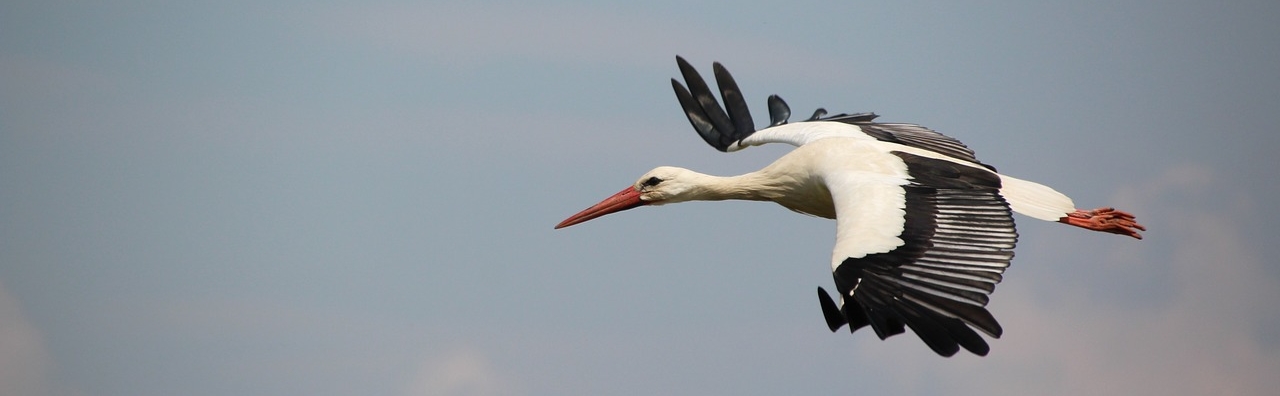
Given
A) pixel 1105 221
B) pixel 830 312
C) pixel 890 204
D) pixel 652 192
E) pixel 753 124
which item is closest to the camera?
pixel 830 312

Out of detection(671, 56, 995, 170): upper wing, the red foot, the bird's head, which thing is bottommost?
the red foot

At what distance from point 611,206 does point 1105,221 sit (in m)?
4.66

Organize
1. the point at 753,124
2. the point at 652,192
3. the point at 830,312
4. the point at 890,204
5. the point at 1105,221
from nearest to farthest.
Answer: the point at 830,312 < the point at 890,204 < the point at 1105,221 < the point at 652,192 < the point at 753,124

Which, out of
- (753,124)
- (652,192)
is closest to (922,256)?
(652,192)

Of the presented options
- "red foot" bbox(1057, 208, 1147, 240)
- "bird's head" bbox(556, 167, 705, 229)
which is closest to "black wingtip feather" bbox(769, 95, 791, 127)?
"bird's head" bbox(556, 167, 705, 229)

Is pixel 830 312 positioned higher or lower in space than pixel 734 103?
lower

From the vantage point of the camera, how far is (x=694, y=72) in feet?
52.7

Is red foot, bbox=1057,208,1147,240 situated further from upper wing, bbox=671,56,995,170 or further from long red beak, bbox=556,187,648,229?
long red beak, bbox=556,187,648,229

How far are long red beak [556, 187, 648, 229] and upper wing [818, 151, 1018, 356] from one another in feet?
10.8

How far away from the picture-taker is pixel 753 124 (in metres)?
15.8

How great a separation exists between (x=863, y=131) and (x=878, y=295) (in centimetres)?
486

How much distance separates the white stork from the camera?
378 inches

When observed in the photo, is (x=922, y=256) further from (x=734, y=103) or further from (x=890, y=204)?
(x=734, y=103)

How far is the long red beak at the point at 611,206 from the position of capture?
14.4m
